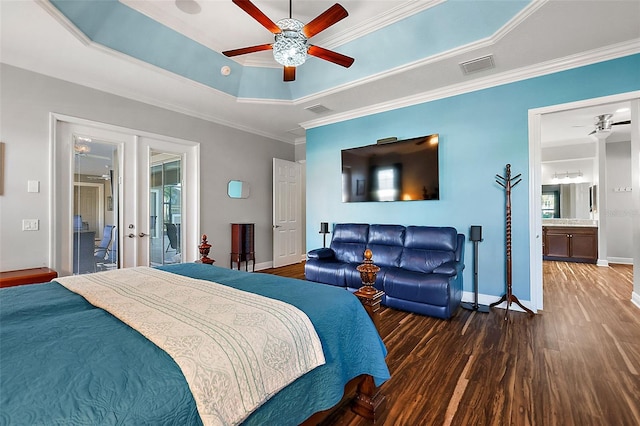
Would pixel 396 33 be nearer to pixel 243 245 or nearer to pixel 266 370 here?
pixel 266 370

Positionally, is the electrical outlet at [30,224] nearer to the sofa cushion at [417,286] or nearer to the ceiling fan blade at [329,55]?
the ceiling fan blade at [329,55]

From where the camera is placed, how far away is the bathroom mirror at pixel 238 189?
5.32 metres

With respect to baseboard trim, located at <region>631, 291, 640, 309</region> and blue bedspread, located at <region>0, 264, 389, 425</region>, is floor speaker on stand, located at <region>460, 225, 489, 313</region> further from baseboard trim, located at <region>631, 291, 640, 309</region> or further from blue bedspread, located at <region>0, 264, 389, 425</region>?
blue bedspread, located at <region>0, 264, 389, 425</region>

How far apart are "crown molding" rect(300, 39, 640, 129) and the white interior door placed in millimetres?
1827

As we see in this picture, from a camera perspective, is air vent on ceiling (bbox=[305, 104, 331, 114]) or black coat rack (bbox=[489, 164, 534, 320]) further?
air vent on ceiling (bbox=[305, 104, 331, 114])

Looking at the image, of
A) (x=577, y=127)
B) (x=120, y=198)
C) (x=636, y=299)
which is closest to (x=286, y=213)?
(x=120, y=198)

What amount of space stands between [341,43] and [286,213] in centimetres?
365

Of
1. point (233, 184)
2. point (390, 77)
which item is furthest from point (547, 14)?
point (233, 184)

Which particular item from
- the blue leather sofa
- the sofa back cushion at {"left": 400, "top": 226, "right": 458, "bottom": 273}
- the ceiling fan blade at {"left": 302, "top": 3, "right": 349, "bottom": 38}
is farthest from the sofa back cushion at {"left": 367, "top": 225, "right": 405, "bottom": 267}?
the ceiling fan blade at {"left": 302, "top": 3, "right": 349, "bottom": 38}

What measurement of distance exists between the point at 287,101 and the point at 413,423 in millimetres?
4121

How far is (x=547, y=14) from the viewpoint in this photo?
8.15 ft

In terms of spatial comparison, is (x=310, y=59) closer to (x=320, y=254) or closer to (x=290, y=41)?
(x=290, y=41)

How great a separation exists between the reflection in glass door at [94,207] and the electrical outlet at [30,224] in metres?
0.36

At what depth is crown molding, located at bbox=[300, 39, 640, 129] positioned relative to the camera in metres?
2.97
